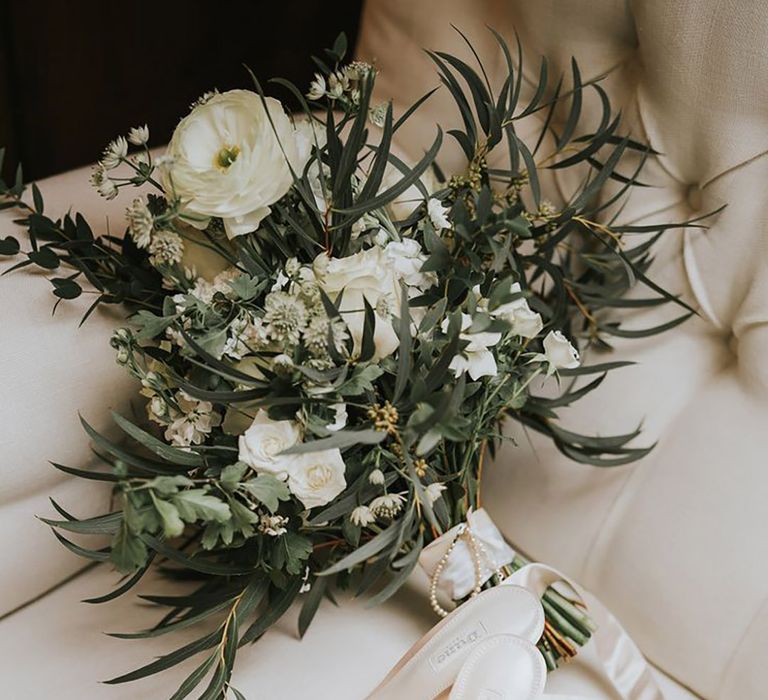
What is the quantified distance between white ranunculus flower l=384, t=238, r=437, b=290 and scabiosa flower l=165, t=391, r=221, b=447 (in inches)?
6.6

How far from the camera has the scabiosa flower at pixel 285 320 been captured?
1.86 feet

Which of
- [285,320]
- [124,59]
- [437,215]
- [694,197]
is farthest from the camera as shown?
[124,59]

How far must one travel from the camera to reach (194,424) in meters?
0.63

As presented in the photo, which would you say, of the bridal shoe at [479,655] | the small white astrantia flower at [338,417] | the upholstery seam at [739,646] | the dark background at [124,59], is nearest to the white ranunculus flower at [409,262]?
the small white astrantia flower at [338,417]

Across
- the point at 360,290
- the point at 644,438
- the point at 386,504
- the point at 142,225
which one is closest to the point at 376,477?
the point at 386,504

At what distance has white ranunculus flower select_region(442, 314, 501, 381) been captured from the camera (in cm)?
60

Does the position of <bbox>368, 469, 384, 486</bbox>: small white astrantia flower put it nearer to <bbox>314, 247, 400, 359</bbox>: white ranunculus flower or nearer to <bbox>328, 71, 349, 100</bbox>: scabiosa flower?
<bbox>314, 247, 400, 359</bbox>: white ranunculus flower

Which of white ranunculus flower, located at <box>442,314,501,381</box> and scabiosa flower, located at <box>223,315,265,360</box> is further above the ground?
white ranunculus flower, located at <box>442,314,501,381</box>

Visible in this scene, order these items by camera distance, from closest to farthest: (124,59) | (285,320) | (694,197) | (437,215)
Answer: (285,320)
(437,215)
(694,197)
(124,59)

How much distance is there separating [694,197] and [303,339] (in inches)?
17.0

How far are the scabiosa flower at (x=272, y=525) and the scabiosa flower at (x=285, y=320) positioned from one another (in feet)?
0.40

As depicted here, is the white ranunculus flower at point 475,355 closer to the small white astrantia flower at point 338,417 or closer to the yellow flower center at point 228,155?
the small white astrantia flower at point 338,417

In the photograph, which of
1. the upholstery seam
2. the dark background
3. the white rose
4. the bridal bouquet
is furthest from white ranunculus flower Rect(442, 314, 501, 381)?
the dark background

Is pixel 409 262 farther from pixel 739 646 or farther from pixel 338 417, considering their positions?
pixel 739 646
